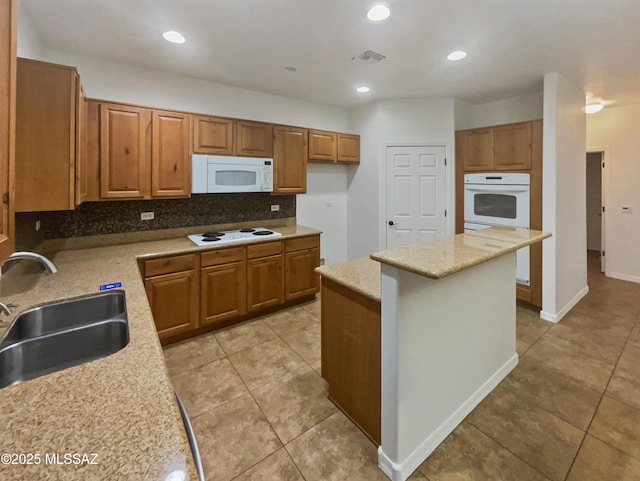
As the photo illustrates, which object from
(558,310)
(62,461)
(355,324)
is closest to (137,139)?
(355,324)

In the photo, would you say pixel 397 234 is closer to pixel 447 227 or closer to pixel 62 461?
pixel 447 227

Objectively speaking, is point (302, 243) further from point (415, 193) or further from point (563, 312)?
point (563, 312)

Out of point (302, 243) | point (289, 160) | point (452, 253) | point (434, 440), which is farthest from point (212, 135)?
point (434, 440)

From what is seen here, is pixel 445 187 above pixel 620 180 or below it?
below

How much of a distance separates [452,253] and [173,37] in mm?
2717

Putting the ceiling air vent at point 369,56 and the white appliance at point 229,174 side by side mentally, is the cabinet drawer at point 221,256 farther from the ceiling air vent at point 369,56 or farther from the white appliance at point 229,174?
the ceiling air vent at point 369,56

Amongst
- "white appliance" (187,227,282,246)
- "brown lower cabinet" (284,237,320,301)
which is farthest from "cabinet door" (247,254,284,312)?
"white appliance" (187,227,282,246)

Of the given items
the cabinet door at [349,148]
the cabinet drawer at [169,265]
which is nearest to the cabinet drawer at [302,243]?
the cabinet drawer at [169,265]

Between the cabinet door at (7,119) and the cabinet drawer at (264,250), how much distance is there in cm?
217

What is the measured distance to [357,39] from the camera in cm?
248

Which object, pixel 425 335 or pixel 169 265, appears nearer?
pixel 425 335

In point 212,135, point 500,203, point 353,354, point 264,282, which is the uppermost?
point 212,135

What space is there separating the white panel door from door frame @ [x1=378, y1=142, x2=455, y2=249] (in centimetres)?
4

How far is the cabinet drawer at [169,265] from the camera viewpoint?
265 cm
